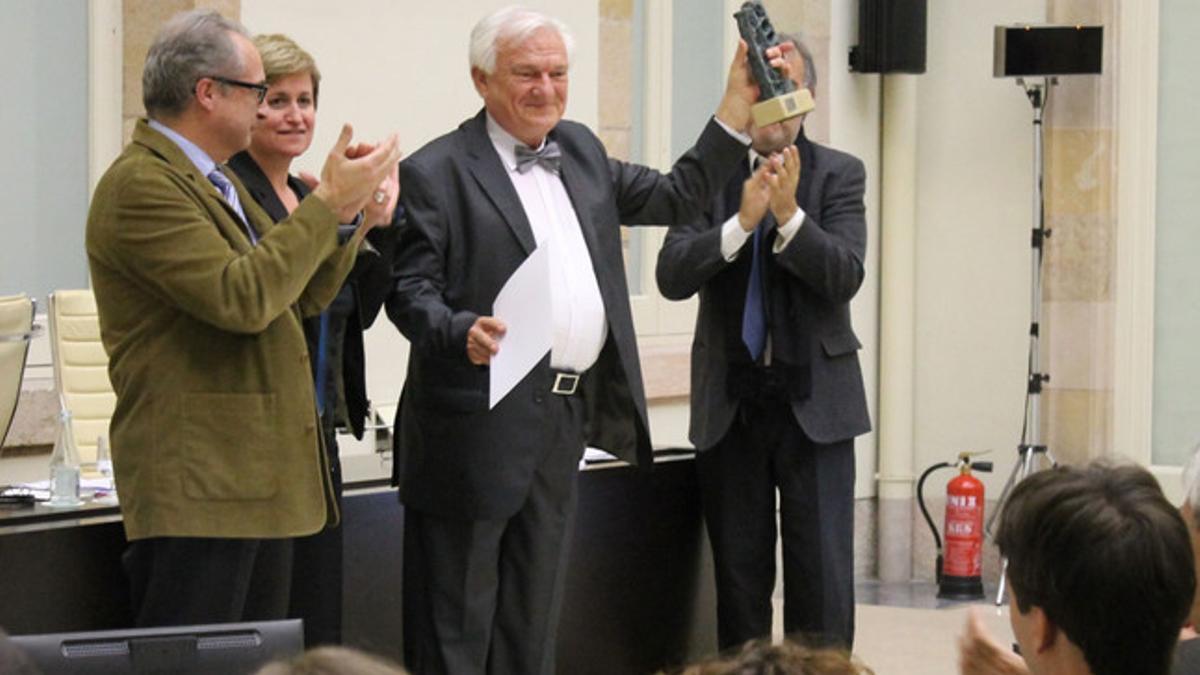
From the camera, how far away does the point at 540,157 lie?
14.5ft

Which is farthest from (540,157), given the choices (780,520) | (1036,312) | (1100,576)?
(1036,312)

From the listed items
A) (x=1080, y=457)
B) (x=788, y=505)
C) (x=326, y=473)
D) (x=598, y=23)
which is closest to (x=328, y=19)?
(x=598, y=23)

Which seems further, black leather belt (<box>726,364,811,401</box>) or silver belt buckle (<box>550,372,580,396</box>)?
black leather belt (<box>726,364,811,401</box>)

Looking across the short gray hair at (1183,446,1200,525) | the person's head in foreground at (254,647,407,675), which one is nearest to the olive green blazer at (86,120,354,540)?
the short gray hair at (1183,446,1200,525)

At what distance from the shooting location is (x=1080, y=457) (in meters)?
8.52

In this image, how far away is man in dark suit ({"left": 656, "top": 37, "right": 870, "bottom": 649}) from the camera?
17.1 feet

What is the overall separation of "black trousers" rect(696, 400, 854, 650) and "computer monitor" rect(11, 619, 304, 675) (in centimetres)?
255

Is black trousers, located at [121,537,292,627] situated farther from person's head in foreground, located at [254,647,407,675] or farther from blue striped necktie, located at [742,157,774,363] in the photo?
person's head in foreground, located at [254,647,407,675]

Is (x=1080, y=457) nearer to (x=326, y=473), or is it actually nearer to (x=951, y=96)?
(x=951, y=96)

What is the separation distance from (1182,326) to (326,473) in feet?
17.3

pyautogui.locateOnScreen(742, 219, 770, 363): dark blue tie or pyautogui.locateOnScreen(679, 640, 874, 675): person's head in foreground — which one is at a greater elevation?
pyautogui.locateOnScreen(742, 219, 770, 363): dark blue tie

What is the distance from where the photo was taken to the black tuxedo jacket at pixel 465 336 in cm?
429

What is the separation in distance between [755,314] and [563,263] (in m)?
1.01

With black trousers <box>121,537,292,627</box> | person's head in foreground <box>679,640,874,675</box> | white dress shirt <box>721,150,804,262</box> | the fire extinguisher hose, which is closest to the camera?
person's head in foreground <box>679,640,874,675</box>
